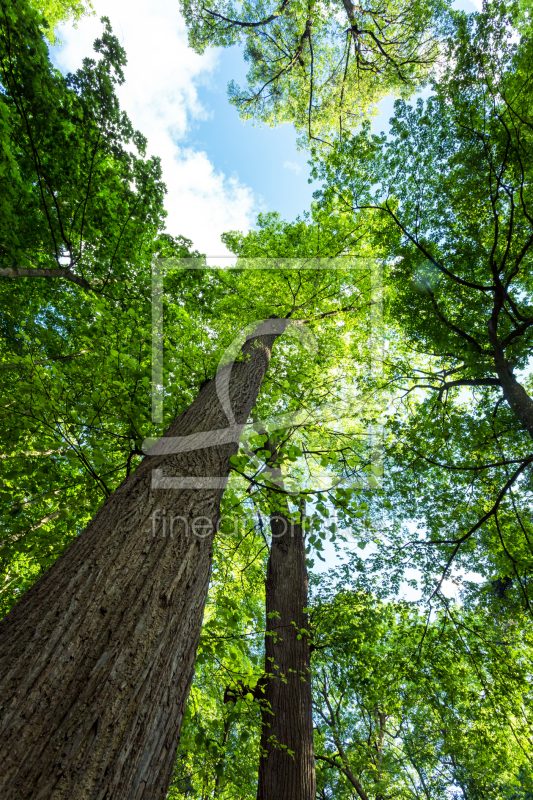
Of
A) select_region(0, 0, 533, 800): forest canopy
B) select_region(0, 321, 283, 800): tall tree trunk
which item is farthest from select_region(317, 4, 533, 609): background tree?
select_region(0, 321, 283, 800): tall tree trunk

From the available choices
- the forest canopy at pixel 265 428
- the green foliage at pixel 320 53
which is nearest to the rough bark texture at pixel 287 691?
the forest canopy at pixel 265 428

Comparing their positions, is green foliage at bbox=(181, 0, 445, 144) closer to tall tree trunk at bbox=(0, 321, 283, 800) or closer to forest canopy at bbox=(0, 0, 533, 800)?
forest canopy at bbox=(0, 0, 533, 800)

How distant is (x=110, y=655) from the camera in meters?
1.41

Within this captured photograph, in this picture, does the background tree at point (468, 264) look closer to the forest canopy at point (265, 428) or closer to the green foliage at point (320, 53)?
the forest canopy at point (265, 428)

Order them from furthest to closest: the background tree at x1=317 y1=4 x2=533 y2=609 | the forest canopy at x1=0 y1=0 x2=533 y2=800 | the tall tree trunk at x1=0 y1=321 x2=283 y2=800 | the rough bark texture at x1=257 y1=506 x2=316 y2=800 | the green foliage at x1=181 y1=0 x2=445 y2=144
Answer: the green foliage at x1=181 y1=0 x2=445 y2=144 → the background tree at x1=317 y1=4 x2=533 y2=609 → the rough bark texture at x1=257 y1=506 x2=316 y2=800 → the forest canopy at x1=0 y1=0 x2=533 y2=800 → the tall tree trunk at x1=0 y1=321 x2=283 y2=800

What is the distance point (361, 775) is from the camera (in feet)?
29.5

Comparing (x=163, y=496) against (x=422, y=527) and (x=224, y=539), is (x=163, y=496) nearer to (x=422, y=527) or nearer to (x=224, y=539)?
(x=224, y=539)

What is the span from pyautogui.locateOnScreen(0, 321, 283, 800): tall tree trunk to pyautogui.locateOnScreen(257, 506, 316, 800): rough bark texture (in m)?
2.00

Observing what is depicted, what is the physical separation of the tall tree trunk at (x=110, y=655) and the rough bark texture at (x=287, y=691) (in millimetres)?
2004

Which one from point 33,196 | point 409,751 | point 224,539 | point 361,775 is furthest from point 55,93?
point 409,751

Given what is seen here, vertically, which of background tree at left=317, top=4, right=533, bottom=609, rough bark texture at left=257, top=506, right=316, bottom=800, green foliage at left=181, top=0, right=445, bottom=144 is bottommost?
rough bark texture at left=257, top=506, right=316, bottom=800

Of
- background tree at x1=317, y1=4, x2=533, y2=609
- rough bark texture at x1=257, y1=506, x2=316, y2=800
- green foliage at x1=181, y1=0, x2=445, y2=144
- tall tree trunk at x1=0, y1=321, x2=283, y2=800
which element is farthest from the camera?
green foliage at x1=181, y1=0, x2=445, y2=144

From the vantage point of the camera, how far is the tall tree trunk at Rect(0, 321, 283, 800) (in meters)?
1.08

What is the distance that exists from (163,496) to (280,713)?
11.2 feet
